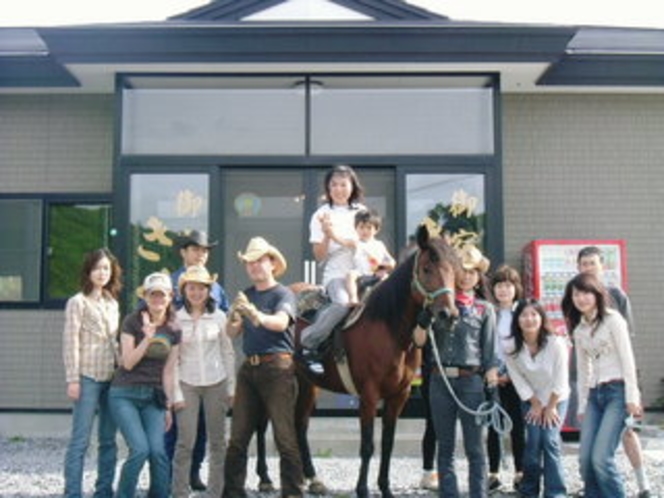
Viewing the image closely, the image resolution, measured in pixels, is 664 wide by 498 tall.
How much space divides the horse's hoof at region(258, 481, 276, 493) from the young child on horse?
162cm

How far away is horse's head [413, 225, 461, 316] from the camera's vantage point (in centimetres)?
495

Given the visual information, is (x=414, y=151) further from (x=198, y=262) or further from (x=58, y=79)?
(x=58, y=79)

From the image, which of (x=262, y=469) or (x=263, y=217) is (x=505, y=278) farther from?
(x=263, y=217)

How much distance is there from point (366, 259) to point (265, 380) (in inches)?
51.7

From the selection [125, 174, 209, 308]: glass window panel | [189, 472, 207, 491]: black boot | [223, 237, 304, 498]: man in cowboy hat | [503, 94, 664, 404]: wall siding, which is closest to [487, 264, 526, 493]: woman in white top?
[223, 237, 304, 498]: man in cowboy hat

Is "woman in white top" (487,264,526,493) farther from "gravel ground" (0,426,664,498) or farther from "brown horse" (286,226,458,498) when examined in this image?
"brown horse" (286,226,458,498)

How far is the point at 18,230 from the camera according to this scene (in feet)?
30.0

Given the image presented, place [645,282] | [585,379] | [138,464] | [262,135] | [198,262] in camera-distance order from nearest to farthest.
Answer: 1. [138,464]
2. [585,379]
3. [198,262]
4. [262,135]
5. [645,282]

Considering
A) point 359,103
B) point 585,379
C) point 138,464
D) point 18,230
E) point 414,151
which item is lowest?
point 138,464

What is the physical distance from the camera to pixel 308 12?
899cm

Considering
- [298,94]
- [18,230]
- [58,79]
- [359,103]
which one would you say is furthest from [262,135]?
[18,230]

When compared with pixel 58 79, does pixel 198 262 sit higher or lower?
lower

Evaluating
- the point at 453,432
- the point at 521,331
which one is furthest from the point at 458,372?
the point at 521,331

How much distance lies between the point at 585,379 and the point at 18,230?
6.64m
